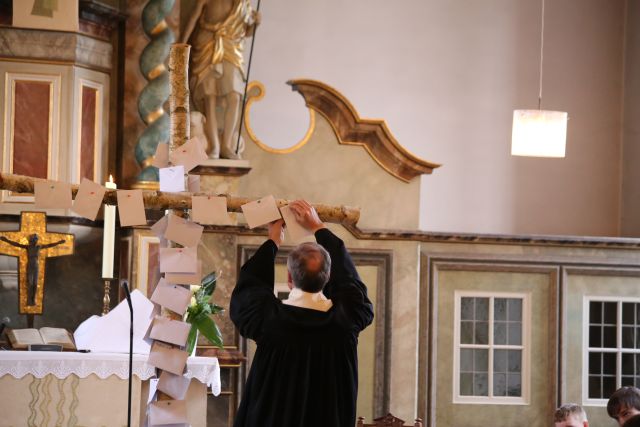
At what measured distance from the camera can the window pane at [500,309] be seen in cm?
961

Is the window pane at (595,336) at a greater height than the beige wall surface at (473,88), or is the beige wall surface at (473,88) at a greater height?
the beige wall surface at (473,88)

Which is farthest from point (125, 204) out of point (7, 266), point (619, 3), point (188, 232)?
point (619, 3)

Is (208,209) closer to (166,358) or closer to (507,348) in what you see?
(166,358)

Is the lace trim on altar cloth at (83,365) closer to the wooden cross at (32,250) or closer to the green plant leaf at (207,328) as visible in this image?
the green plant leaf at (207,328)

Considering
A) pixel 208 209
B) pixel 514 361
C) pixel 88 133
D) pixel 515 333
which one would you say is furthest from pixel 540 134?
pixel 208 209

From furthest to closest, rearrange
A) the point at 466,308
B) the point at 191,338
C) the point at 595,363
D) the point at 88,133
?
the point at 595,363, the point at 466,308, the point at 88,133, the point at 191,338

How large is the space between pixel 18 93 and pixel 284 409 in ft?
17.1

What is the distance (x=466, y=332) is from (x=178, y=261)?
510cm

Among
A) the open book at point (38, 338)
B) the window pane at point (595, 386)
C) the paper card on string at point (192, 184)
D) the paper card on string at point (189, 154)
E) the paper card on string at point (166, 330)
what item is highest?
the paper card on string at point (189, 154)

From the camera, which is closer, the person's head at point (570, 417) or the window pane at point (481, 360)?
the person's head at point (570, 417)

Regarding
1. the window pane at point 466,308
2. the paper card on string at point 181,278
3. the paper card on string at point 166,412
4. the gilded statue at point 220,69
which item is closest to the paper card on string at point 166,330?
the paper card on string at point 181,278

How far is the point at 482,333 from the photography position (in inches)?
379

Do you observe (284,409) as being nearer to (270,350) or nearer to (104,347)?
(270,350)

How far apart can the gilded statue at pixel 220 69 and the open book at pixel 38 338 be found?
8.12ft
